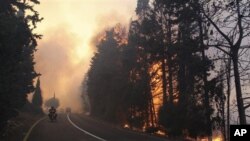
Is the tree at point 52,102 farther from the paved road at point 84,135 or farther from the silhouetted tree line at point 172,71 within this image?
the paved road at point 84,135

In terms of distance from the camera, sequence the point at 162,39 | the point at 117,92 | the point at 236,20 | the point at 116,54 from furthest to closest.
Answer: the point at 116,54 < the point at 117,92 < the point at 162,39 < the point at 236,20

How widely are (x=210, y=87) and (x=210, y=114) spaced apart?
406cm

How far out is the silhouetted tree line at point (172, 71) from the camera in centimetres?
2244

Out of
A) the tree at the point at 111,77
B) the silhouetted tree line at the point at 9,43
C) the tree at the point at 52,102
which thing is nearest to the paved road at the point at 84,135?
the silhouetted tree line at the point at 9,43

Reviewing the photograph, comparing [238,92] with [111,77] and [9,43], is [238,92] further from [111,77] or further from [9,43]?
[111,77]

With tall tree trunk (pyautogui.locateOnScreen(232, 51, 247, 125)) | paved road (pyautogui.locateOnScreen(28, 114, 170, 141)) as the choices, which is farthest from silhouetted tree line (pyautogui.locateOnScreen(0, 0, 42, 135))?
tall tree trunk (pyautogui.locateOnScreen(232, 51, 247, 125))

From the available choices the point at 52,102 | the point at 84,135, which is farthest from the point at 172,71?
the point at 52,102

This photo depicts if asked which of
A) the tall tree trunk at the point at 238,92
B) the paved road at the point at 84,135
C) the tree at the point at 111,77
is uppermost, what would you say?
the tree at the point at 111,77

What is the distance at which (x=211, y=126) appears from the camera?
2872 centimetres

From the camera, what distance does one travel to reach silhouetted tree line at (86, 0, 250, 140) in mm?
22438

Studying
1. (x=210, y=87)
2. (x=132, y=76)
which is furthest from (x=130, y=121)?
(x=210, y=87)

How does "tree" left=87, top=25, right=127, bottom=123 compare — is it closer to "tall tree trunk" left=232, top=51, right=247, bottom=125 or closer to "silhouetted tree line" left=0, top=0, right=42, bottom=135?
"silhouetted tree line" left=0, top=0, right=42, bottom=135

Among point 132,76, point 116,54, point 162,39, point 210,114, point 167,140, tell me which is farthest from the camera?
point 116,54

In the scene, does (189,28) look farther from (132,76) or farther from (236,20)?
(132,76)
